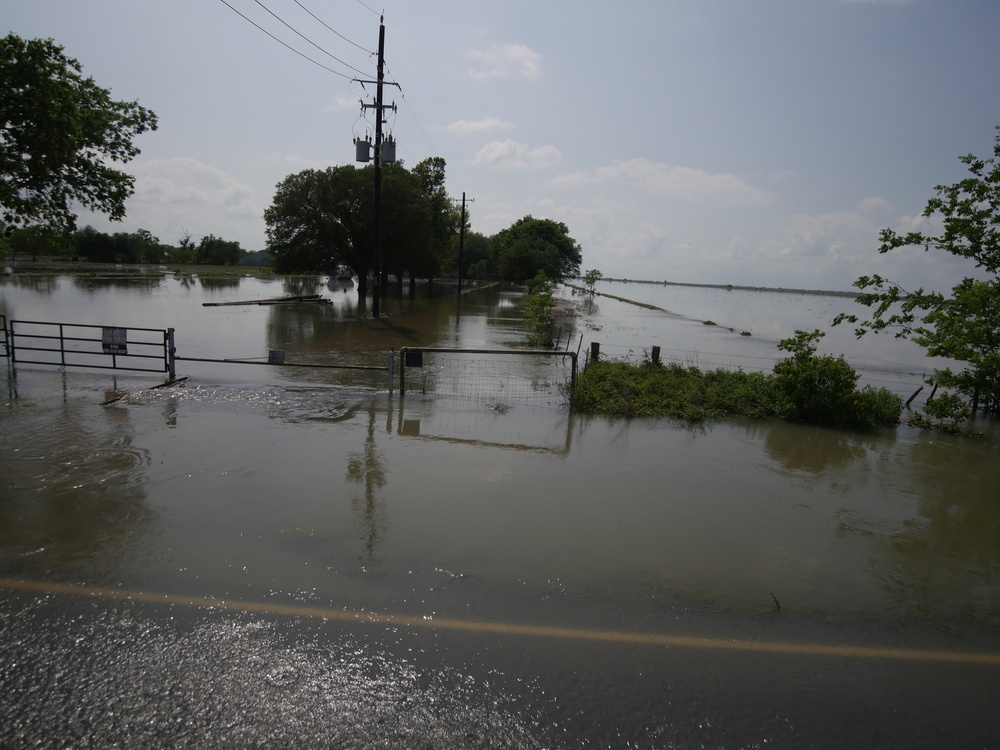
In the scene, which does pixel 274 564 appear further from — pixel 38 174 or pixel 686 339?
pixel 686 339

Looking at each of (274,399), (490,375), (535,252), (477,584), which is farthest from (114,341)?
(535,252)

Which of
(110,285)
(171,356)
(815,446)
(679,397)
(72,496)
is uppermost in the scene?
(171,356)

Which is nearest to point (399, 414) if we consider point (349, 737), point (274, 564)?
point (274, 564)

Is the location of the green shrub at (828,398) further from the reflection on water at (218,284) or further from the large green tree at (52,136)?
the reflection on water at (218,284)

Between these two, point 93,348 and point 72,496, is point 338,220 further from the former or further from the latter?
→ point 72,496

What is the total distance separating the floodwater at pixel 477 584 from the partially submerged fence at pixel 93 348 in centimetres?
202

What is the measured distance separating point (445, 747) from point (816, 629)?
3177mm

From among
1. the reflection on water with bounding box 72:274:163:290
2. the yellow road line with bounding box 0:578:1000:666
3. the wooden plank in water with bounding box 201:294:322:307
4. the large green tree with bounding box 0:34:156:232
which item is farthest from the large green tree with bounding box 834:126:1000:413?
the reflection on water with bounding box 72:274:163:290

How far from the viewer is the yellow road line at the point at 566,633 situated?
4.47 meters

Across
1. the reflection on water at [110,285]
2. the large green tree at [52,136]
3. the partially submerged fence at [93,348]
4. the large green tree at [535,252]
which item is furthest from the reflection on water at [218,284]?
the large green tree at [52,136]

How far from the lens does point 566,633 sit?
4.51 m

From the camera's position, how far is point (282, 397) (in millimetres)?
11703

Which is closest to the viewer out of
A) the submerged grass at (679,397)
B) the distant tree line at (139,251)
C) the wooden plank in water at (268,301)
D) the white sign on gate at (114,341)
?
the submerged grass at (679,397)

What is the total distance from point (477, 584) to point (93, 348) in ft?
58.8
